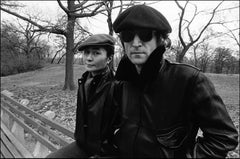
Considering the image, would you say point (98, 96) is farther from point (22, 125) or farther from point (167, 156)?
point (22, 125)

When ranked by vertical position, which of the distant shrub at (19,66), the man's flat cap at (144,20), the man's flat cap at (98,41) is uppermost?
the man's flat cap at (144,20)

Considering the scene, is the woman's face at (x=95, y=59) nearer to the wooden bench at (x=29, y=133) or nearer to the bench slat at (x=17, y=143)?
the wooden bench at (x=29, y=133)

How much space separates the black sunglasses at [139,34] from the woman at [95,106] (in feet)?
1.70

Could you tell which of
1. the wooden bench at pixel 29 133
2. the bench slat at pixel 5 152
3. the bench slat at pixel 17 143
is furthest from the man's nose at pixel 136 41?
the bench slat at pixel 5 152

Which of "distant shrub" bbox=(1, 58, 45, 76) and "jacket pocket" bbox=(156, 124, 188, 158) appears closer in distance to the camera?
"jacket pocket" bbox=(156, 124, 188, 158)

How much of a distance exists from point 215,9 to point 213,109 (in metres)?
14.9

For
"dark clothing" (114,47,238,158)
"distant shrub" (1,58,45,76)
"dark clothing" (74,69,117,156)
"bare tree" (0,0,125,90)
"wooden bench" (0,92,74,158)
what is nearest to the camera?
"dark clothing" (114,47,238,158)

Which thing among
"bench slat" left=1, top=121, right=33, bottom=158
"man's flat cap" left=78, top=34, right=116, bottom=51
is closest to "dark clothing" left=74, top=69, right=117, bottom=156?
"man's flat cap" left=78, top=34, right=116, bottom=51

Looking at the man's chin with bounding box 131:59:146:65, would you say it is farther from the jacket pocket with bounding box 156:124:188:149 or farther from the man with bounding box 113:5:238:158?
the jacket pocket with bounding box 156:124:188:149

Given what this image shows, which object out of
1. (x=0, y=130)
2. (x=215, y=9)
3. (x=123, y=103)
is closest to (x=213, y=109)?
(x=123, y=103)

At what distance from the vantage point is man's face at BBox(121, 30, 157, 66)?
121cm

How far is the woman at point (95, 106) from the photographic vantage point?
1.58m

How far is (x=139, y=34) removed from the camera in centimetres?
121

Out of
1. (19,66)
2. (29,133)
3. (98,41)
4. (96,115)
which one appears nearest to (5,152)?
(29,133)
